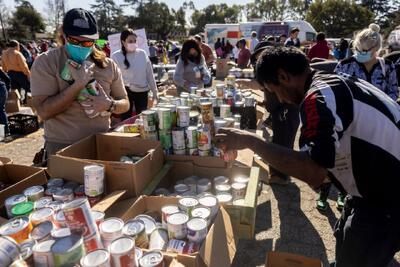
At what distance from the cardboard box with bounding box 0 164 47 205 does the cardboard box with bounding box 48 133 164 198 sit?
119mm

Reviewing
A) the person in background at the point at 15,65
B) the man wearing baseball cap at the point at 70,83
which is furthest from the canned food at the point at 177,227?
the person in background at the point at 15,65

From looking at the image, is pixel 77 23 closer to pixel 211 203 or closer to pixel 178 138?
pixel 178 138

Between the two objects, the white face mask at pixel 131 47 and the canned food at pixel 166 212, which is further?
the white face mask at pixel 131 47

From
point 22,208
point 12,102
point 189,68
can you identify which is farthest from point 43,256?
point 12,102

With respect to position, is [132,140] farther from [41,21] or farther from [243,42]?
[41,21]

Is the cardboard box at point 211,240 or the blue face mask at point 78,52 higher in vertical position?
the blue face mask at point 78,52

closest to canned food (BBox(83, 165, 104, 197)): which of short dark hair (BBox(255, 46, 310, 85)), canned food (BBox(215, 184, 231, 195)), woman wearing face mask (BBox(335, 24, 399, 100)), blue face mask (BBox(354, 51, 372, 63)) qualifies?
canned food (BBox(215, 184, 231, 195))

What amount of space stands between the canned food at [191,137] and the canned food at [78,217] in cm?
123

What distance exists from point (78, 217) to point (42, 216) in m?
0.39

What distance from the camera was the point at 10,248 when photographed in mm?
1172

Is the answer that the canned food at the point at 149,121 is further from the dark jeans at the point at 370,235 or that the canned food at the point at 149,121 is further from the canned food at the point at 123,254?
the dark jeans at the point at 370,235

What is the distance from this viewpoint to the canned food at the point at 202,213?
65.4 inches

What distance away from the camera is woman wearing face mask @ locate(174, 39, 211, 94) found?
17.3ft

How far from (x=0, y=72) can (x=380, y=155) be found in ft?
21.4
